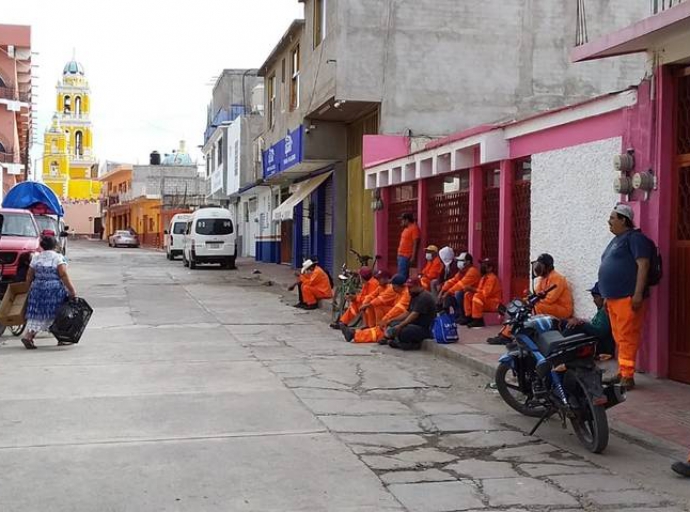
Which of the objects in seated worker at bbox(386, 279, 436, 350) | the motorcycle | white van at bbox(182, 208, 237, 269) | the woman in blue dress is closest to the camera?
the motorcycle

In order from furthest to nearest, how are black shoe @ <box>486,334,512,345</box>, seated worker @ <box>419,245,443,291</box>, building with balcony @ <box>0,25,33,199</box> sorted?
1. building with balcony @ <box>0,25,33,199</box>
2. seated worker @ <box>419,245,443,291</box>
3. black shoe @ <box>486,334,512,345</box>

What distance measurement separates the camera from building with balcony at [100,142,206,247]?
6391cm

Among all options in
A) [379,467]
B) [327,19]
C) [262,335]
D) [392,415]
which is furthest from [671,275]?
[327,19]

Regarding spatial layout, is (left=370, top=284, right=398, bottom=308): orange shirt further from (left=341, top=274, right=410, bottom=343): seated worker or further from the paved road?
the paved road

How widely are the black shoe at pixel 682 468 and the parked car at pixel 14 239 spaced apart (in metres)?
12.9

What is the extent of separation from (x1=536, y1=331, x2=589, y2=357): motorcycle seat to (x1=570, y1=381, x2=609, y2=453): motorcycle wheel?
319 millimetres

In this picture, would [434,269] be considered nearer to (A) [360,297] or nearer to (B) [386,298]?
(A) [360,297]

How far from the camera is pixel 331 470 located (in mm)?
5590

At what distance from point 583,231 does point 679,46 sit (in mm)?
2766

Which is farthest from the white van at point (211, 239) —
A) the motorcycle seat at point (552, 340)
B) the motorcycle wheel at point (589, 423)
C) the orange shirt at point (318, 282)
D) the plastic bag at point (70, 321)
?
the motorcycle wheel at point (589, 423)

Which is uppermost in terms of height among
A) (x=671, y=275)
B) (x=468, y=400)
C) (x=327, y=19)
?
(x=327, y=19)

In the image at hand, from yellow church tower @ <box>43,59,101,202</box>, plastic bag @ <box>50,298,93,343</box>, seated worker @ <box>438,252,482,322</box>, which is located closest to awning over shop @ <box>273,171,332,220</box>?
seated worker @ <box>438,252,482,322</box>

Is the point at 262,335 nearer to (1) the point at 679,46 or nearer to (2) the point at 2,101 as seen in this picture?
(1) the point at 679,46

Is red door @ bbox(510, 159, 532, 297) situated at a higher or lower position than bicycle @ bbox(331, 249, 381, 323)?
higher
